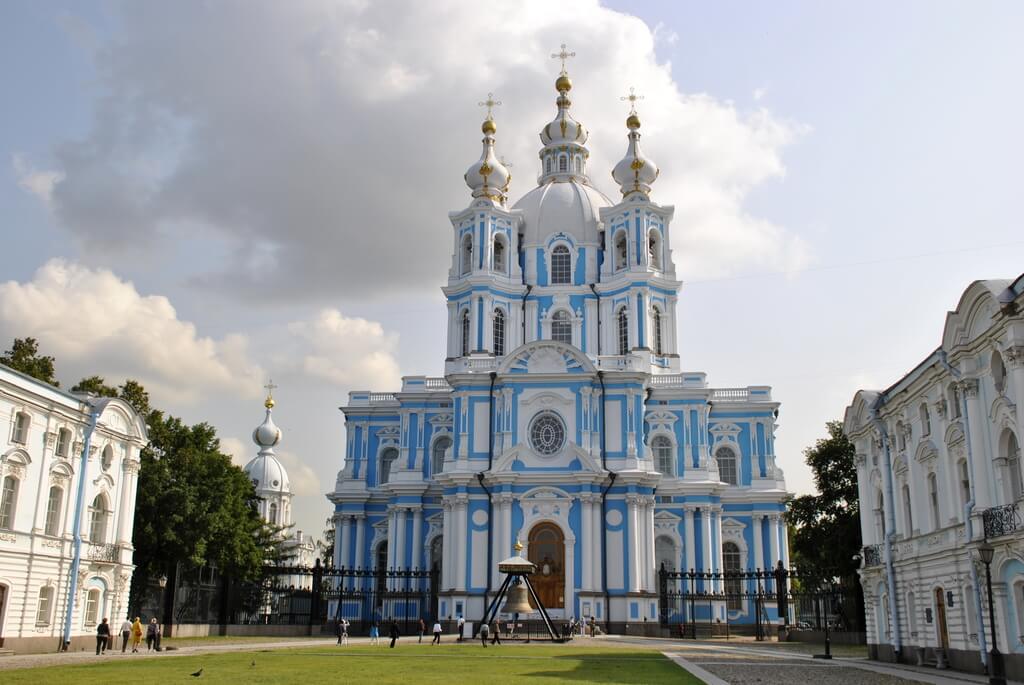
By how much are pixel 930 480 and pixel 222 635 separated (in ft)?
92.1

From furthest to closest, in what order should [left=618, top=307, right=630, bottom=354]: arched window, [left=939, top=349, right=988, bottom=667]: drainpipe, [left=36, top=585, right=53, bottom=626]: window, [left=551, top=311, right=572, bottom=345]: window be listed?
[left=551, top=311, right=572, bottom=345]: window, [left=618, top=307, right=630, bottom=354]: arched window, [left=36, top=585, right=53, bottom=626]: window, [left=939, top=349, right=988, bottom=667]: drainpipe

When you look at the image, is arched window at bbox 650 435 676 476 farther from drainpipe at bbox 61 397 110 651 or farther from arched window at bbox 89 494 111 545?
drainpipe at bbox 61 397 110 651

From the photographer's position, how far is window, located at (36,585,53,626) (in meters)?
28.0

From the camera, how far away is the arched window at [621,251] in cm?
5306

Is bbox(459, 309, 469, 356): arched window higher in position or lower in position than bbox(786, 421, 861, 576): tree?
higher

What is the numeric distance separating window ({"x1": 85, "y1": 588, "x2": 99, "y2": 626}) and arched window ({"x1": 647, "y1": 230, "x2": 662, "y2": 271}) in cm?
3281

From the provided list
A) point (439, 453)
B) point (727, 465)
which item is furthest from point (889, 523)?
point (439, 453)

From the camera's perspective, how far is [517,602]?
107 ft

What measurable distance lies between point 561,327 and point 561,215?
21.7 feet

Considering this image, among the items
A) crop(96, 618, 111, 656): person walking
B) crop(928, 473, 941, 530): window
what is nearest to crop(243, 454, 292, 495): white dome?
crop(96, 618, 111, 656): person walking

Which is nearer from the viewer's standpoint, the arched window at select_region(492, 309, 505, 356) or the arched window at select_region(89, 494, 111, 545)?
the arched window at select_region(89, 494, 111, 545)

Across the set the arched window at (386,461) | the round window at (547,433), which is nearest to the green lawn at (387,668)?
the round window at (547,433)

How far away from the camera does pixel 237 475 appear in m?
42.8

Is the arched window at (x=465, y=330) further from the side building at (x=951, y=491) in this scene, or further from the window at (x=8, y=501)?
the window at (x=8, y=501)
